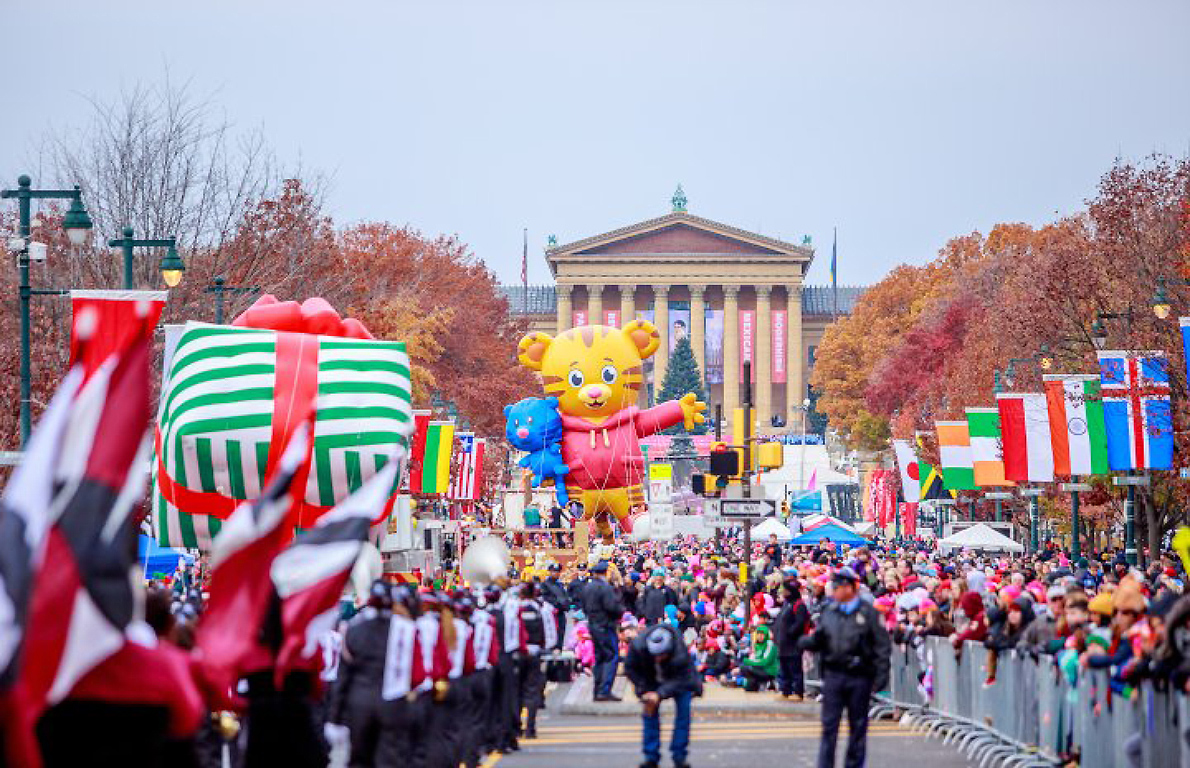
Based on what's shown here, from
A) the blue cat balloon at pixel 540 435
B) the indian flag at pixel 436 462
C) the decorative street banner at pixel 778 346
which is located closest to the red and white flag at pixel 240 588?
the blue cat balloon at pixel 540 435

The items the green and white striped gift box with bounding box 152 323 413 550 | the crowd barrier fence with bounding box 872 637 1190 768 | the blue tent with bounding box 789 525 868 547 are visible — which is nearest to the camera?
the crowd barrier fence with bounding box 872 637 1190 768

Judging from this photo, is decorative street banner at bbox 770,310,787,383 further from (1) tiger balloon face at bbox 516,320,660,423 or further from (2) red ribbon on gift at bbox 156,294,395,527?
(2) red ribbon on gift at bbox 156,294,395,527

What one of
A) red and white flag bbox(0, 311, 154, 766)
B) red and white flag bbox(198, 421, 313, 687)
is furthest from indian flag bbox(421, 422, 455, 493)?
red and white flag bbox(0, 311, 154, 766)

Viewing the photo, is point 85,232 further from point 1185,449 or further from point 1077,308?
point 1077,308

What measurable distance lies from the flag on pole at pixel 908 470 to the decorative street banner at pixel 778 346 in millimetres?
93937

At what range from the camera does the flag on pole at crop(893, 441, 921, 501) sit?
59781 mm

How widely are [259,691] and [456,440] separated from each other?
3847 cm

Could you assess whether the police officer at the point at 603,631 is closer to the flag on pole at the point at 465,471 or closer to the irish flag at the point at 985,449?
the irish flag at the point at 985,449

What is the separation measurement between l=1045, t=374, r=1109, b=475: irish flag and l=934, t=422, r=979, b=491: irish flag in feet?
33.4

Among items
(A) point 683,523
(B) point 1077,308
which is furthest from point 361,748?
(B) point 1077,308

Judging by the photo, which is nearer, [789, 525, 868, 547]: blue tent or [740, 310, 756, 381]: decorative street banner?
[789, 525, 868, 547]: blue tent

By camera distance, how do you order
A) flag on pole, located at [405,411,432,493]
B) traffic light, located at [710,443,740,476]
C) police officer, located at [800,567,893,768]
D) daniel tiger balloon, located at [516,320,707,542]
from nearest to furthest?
police officer, located at [800,567,893,768] → traffic light, located at [710,443,740,476] → daniel tiger balloon, located at [516,320,707,542] → flag on pole, located at [405,411,432,493]

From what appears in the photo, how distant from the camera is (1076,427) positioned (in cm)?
3547

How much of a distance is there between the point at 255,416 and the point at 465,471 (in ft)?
92.5
